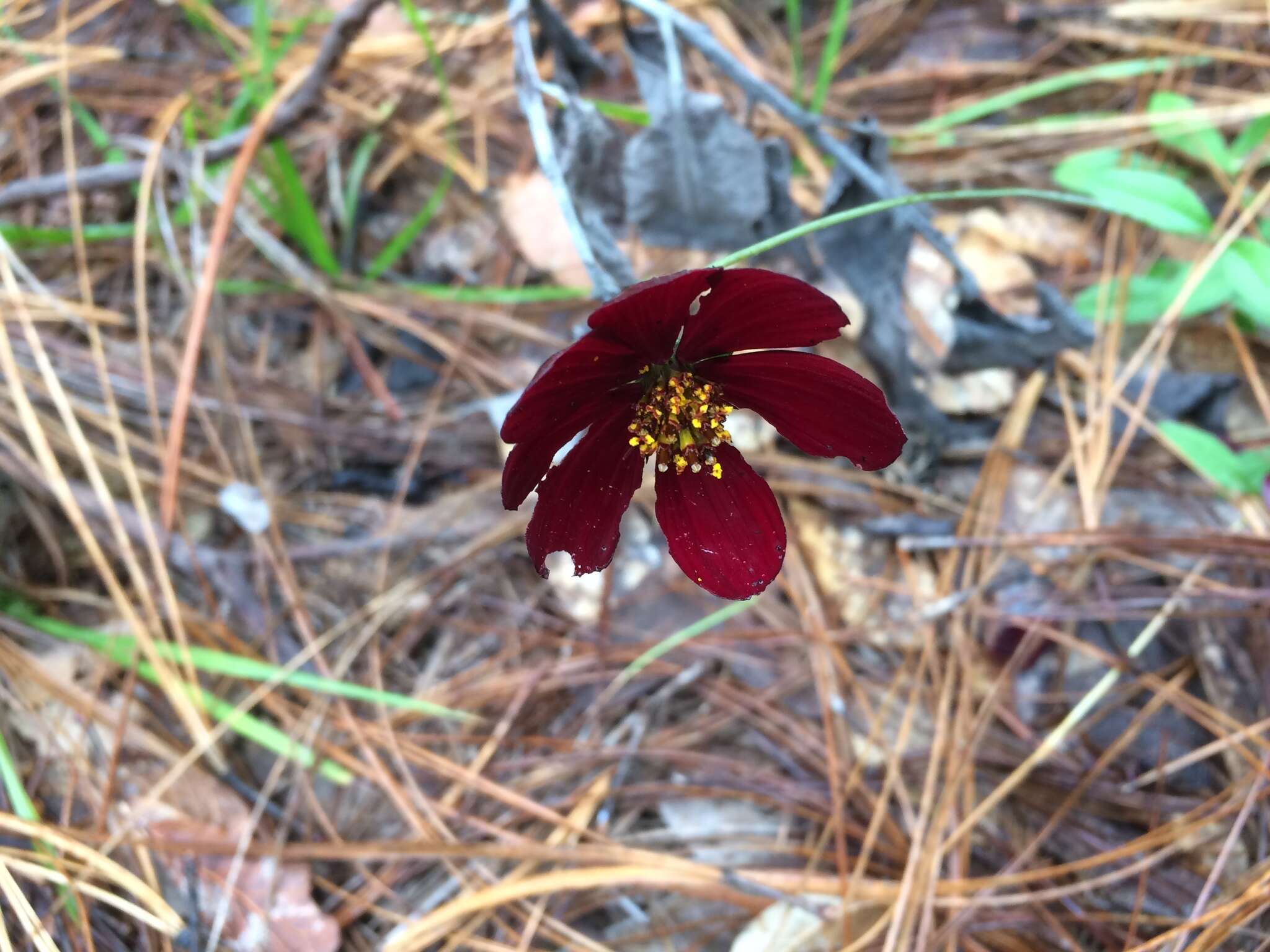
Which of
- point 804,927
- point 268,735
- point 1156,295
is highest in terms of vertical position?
point 1156,295

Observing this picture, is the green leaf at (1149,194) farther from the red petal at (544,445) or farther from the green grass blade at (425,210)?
the green grass blade at (425,210)

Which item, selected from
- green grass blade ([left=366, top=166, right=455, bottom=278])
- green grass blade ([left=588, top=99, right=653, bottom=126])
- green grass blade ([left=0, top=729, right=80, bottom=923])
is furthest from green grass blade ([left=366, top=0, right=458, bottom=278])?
green grass blade ([left=0, top=729, right=80, bottom=923])

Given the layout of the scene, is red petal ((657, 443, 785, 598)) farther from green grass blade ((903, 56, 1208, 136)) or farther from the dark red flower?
green grass blade ((903, 56, 1208, 136))

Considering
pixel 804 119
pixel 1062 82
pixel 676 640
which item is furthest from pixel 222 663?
pixel 1062 82

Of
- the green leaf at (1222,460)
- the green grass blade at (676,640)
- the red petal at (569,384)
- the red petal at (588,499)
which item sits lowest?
the green grass blade at (676,640)

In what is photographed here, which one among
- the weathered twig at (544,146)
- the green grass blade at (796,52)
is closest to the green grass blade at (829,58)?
the green grass blade at (796,52)

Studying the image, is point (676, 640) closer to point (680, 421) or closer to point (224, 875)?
point (680, 421)

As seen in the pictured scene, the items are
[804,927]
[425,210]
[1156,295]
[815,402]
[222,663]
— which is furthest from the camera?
[425,210]
